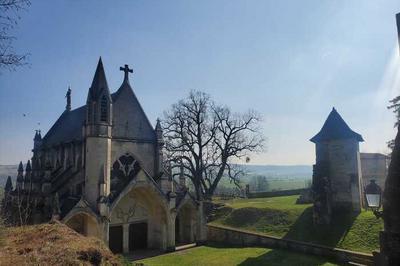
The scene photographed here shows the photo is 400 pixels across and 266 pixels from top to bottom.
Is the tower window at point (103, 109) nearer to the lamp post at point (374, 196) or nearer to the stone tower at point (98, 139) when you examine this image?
the stone tower at point (98, 139)

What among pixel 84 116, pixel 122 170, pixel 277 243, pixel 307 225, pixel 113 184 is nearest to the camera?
pixel 277 243

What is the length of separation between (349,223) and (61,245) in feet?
58.1

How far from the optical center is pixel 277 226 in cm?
2323

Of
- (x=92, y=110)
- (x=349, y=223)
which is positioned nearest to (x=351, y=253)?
(x=349, y=223)

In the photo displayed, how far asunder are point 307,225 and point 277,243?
2.49 meters

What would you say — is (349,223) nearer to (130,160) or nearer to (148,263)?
(148,263)

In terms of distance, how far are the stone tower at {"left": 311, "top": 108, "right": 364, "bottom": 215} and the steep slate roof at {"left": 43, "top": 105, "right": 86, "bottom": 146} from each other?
18.9m

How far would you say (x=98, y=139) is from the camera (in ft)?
75.3

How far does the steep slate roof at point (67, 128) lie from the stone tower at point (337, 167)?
18.9m

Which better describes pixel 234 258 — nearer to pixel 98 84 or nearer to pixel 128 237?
pixel 128 237

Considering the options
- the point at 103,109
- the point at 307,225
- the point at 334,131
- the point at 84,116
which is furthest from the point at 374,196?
the point at 84,116

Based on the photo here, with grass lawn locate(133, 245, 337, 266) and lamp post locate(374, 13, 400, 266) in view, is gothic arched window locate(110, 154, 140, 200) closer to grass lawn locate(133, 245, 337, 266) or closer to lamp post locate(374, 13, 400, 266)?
grass lawn locate(133, 245, 337, 266)

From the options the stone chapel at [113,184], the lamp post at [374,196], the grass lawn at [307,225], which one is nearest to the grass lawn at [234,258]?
the grass lawn at [307,225]

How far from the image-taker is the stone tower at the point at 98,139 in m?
22.3
